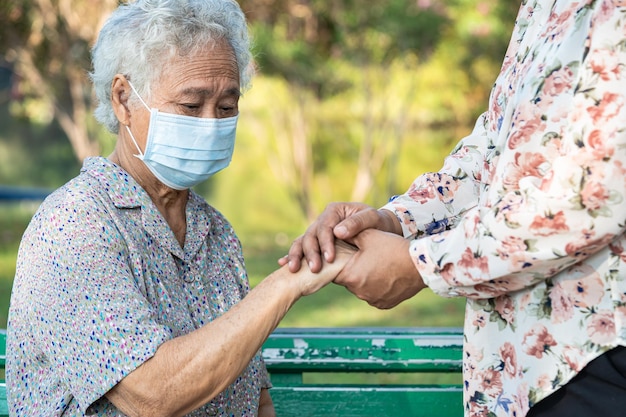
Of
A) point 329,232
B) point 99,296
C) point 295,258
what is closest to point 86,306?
point 99,296

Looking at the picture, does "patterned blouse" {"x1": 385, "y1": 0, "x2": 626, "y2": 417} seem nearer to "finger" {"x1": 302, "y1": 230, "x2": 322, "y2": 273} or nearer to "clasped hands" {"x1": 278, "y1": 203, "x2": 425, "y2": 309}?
"clasped hands" {"x1": 278, "y1": 203, "x2": 425, "y2": 309}

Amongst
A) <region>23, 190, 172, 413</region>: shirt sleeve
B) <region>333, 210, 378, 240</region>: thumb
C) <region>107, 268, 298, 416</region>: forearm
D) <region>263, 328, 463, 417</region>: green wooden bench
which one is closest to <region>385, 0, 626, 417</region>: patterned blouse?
<region>333, 210, 378, 240</region>: thumb

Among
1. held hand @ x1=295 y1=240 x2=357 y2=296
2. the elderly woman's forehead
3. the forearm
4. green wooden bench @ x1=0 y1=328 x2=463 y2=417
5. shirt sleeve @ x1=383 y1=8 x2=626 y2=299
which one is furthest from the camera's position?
green wooden bench @ x1=0 y1=328 x2=463 y2=417

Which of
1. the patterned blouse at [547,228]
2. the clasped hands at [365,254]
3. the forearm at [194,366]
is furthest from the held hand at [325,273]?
the patterned blouse at [547,228]

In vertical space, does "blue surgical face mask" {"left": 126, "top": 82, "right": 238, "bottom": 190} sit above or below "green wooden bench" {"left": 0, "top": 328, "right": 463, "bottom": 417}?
above

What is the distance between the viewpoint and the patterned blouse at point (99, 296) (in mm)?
2113

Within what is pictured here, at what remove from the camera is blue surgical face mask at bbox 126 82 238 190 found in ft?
8.23

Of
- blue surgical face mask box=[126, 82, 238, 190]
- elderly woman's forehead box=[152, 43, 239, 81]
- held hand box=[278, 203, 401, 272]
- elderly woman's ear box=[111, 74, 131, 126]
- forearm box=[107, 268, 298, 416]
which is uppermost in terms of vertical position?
elderly woman's forehead box=[152, 43, 239, 81]

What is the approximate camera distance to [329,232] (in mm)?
2396

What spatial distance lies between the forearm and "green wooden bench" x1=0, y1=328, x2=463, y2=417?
0.88 metres

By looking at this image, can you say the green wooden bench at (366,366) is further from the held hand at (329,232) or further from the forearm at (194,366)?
the forearm at (194,366)

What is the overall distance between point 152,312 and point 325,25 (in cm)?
1053

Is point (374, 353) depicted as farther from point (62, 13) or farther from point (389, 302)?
point (62, 13)

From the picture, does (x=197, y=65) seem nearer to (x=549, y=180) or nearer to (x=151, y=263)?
(x=151, y=263)
